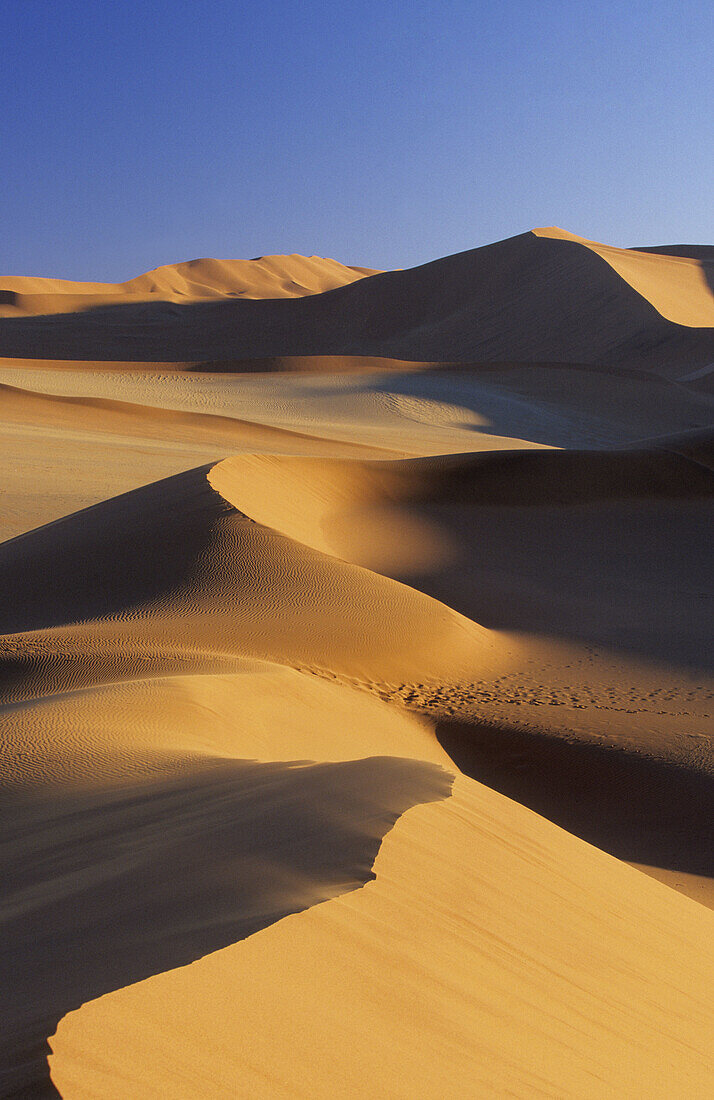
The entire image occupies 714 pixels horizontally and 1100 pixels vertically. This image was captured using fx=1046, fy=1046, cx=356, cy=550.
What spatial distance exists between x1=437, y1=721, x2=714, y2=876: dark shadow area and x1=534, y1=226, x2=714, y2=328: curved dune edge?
43.6m

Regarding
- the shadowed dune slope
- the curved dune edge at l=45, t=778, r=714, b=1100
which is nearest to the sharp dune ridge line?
the curved dune edge at l=45, t=778, r=714, b=1100

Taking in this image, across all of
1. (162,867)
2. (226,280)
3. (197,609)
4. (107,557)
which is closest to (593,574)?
(197,609)

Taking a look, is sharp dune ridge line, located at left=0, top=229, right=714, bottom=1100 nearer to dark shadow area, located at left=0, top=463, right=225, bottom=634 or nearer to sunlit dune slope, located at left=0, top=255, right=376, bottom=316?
dark shadow area, located at left=0, top=463, right=225, bottom=634

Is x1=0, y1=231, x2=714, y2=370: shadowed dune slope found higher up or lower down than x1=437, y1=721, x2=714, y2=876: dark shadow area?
higher up

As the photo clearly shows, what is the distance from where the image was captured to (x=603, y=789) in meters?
6.26

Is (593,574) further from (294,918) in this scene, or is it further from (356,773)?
(294,918)

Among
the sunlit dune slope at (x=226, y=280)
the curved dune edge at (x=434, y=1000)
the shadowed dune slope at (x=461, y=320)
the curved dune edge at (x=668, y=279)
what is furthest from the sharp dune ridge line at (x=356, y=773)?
the sunlit dune slope at (x=226, y=280)

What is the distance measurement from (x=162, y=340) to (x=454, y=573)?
48529mm

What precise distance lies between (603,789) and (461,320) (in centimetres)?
5179

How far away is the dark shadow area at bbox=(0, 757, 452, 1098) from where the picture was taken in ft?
6.80

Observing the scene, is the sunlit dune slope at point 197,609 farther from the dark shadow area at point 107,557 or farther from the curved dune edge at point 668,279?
Answer: the curved dune edge at point 668,279

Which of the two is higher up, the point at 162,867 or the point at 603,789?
the point at 162,867

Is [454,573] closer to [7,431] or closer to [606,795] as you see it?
[606,795]

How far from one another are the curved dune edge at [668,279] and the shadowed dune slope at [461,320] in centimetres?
12
